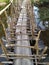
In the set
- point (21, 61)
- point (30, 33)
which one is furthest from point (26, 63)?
point (30, 33)

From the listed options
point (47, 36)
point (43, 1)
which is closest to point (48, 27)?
point (47, 36)

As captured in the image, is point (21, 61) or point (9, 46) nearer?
point (21, 61)

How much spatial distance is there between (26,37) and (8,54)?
160 centimetres

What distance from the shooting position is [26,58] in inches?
195

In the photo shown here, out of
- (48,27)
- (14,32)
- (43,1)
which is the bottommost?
(43,1)

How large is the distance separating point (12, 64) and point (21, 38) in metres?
1.66

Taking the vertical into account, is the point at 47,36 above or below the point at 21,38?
below

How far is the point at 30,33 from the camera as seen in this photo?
720 cm

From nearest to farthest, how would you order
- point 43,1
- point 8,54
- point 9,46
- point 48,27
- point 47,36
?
point 8,54 < point 9,46 < point 47,36 < point 48,27 < point 43,1

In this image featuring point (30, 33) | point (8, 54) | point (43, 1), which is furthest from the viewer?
point (43, 1)

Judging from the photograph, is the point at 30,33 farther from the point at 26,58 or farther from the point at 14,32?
the point at 26,58

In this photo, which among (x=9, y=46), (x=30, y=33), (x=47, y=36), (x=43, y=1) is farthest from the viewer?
(x=43, y=1)

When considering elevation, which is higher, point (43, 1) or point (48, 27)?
point (48, 27)

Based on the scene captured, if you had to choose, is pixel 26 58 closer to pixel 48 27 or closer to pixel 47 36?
pixel 47 36
